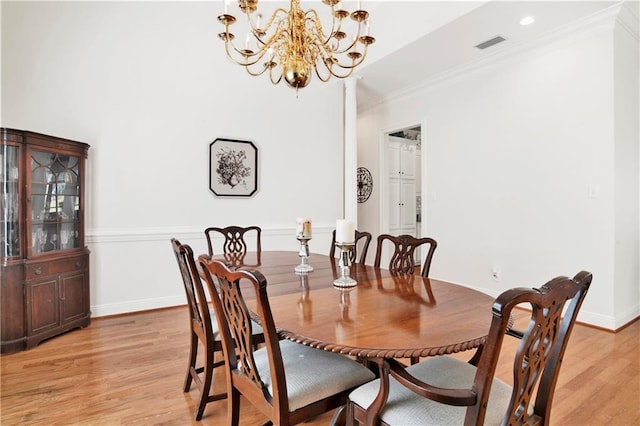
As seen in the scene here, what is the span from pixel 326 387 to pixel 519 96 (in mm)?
3782

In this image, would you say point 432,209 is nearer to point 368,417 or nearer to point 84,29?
point 368,417

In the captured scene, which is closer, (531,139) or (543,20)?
(543,20)

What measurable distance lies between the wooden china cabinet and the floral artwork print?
1.32 m

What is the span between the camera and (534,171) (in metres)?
3.66

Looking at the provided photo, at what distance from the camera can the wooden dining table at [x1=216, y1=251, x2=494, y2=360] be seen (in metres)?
1.08

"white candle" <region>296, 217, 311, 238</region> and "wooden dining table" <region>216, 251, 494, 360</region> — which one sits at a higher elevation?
"white candle" <region>296, 217, 311, 238</region>

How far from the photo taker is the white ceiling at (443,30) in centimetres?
310

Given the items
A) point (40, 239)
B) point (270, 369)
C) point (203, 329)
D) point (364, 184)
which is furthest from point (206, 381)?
point (364, 184)

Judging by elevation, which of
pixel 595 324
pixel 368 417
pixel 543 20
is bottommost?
pixel 595 324

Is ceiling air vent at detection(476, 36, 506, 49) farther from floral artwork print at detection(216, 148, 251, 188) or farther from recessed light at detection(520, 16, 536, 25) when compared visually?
floral artwork print at detection(216, 148, 251, 188)

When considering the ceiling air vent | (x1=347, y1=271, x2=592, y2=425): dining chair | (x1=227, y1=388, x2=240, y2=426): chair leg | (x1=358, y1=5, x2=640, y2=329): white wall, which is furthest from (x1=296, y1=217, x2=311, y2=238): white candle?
the ceiling air vent

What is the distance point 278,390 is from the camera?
3.94 feet

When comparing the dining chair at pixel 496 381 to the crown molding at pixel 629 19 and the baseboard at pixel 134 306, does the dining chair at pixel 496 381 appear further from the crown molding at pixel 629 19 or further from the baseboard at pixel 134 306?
the crown molding at pixel 629 19

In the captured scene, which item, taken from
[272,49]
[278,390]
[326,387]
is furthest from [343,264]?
[272,49]
